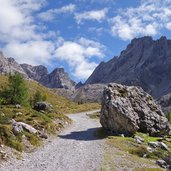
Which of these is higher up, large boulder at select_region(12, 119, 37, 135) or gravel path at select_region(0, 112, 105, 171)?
large boulder at select_region(12, 119, 37, 135)

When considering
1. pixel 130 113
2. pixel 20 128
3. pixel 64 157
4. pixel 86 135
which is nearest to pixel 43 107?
pixel 86 135

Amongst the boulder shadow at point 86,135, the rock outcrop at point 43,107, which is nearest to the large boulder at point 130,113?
the boulder shadow at point 86,135

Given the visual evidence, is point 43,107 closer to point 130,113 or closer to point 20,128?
point 130,113

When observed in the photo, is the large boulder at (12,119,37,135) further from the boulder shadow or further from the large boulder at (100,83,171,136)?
the large boulder at (100,83,171,136)

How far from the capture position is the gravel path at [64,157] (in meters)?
39.5

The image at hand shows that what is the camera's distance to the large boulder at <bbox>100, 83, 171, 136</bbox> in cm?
6894

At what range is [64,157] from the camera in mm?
45469

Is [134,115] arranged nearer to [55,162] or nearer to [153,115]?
[153,115]

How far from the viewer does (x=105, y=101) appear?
238 feet

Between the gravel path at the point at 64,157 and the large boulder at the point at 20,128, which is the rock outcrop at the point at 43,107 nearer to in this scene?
the gravel path at the point at 64,157

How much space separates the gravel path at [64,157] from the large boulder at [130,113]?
7.93 metres

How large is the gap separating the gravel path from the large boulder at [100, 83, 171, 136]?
26.0ft

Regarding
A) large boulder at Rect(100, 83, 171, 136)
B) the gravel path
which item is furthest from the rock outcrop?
the gravel path

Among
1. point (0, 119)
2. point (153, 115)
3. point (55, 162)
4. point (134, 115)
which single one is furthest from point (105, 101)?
point (55, 162)
